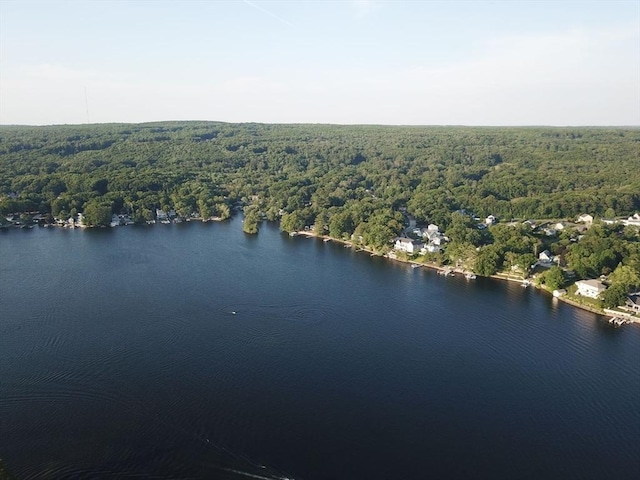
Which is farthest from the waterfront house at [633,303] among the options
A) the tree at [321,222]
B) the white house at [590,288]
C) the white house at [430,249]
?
the tree at [321,222]

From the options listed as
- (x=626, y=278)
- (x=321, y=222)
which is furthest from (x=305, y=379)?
(x=321, y=222)

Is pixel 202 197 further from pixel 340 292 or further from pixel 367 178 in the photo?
pixel 340 292

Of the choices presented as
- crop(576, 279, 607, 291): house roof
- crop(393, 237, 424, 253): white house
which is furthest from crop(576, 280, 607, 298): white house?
crop(393, 237, 424, 253): white house

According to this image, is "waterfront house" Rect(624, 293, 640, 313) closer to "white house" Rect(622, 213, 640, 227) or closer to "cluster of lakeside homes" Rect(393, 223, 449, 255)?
"cluster of lakeside homes" Rect(393, 223, 449, 255)

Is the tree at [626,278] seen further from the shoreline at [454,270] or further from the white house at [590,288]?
the shoreline at [454,270]

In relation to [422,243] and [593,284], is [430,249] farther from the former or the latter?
[593,284]

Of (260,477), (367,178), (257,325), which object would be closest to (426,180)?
(367,178)
